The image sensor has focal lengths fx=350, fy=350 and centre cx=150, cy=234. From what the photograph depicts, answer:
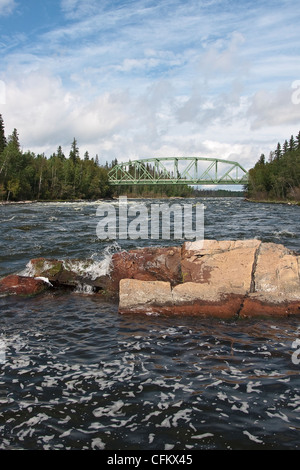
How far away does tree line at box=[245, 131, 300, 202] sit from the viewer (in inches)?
3150

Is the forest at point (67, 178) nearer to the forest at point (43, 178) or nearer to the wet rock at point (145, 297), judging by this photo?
the forest at point (43, 178)

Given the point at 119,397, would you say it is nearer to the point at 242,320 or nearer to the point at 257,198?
the point at 242,320

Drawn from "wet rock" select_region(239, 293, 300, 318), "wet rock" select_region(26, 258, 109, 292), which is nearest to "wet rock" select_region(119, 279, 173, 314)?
"wet rock" select_region(26, 258, 109, 292)

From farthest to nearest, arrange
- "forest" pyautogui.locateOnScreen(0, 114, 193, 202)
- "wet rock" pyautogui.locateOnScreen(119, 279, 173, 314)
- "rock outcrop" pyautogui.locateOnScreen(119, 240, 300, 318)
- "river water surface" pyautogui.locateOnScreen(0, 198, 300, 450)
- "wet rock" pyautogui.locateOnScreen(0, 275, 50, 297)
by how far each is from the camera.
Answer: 1. "forest" pyautogui.locateOnScreen(0, 114, 193, 202)
2. "wet rock" pyautogui.locateOnScreen(0, 275, 50, 297)
3. "wet rock" pyautogui.locateOnScreen(119, 279, 173, 314)
4. "rock outcrop" pyautogui.locateOnScreen(119, 240, 300, 318)
5. "river water surface" pyautogui.locateOnScreen(0, 198, 300, 450)

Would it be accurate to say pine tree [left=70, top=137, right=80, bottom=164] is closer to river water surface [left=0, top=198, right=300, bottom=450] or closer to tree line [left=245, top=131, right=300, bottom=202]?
tree line [left=245, top=131, right=300, bottom=202]

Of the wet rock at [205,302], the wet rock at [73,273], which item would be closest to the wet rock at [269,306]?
the wet rock at [205,302]

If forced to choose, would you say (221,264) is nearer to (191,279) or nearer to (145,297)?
(191,279)

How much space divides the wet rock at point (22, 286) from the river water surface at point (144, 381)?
1226 millimetres

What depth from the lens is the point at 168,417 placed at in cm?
467

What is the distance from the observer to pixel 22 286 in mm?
10195

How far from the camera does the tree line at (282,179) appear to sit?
80.0 metres

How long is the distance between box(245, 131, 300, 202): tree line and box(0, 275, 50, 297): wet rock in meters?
73.5

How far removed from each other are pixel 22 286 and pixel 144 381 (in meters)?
5.99
